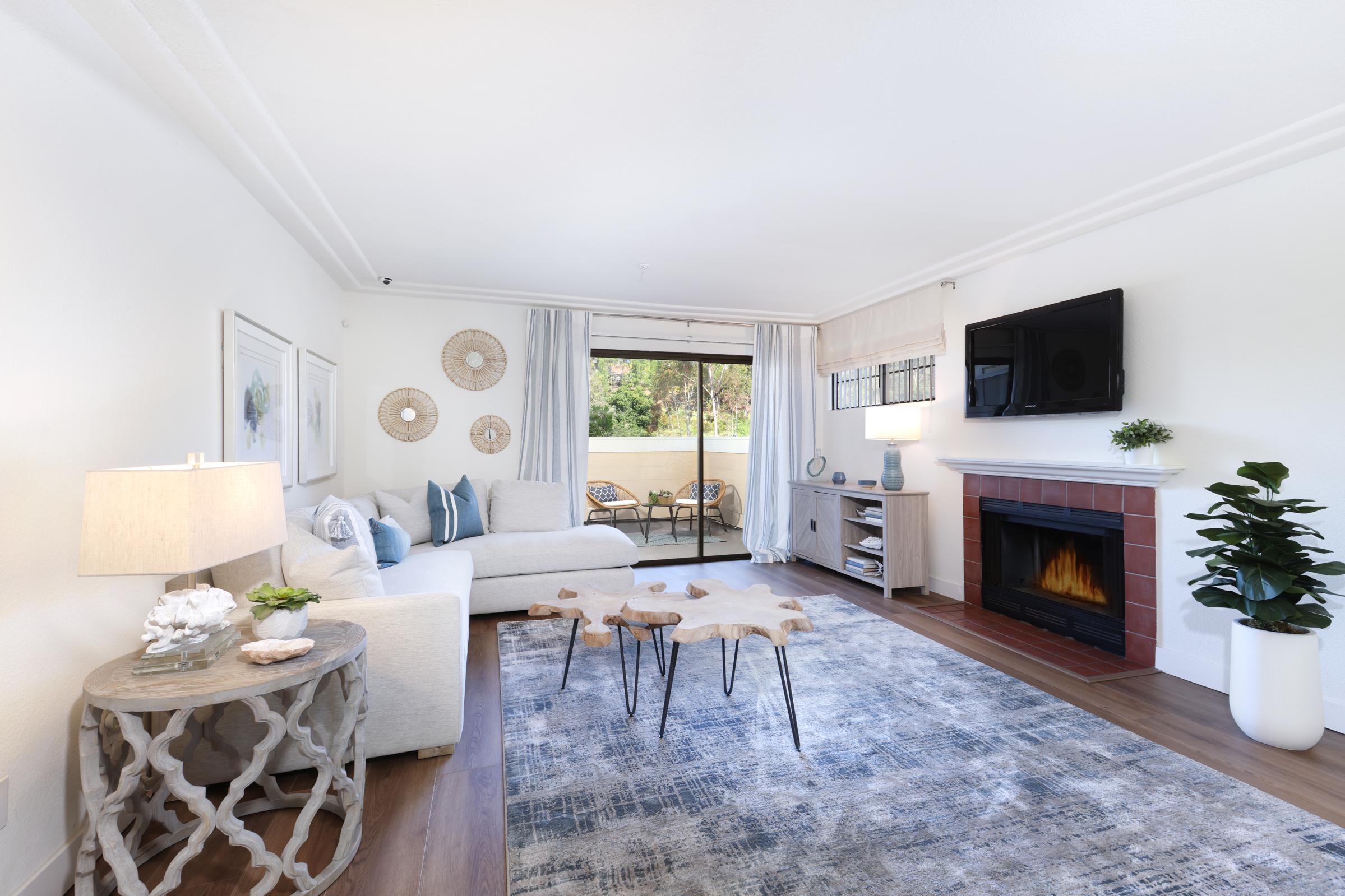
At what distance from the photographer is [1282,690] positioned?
2357 millimetres

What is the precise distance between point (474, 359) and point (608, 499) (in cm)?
174

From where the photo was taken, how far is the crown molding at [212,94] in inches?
69.9

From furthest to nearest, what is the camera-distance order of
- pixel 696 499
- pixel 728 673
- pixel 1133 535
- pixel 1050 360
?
pixel 696 499, pixel 1050 360, pixel 1133 535, pixel 728 673

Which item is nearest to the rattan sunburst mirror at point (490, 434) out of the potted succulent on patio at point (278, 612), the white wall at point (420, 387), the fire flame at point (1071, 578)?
the white wall at point (420, 387)

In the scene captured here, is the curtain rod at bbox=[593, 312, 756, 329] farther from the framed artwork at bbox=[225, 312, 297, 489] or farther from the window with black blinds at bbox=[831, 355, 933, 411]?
the framed artwork at bbox=[225, 312, 297, 489]

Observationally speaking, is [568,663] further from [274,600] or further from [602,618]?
[274,600]

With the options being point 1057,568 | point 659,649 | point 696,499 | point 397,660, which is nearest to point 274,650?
point 397,660

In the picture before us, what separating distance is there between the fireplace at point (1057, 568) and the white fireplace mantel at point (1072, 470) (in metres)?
0.19

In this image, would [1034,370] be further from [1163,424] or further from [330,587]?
[330,587]

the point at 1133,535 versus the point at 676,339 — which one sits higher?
the point at 676,339

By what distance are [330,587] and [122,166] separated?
152 centimetres

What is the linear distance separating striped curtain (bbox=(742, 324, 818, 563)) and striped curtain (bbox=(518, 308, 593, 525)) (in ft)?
5.49

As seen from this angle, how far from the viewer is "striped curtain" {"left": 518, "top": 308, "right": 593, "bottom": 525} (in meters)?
5.36

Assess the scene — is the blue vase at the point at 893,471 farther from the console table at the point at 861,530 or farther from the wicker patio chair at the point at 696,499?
the wicker patio chair at the point at 696,499
